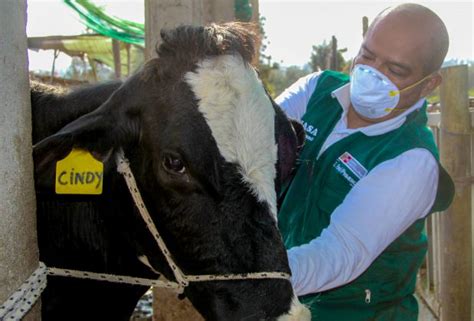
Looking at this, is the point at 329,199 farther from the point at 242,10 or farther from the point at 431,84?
the point at 242,10

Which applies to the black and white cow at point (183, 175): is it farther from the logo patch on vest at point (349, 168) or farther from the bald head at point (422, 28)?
the bald head at point (422, 28)

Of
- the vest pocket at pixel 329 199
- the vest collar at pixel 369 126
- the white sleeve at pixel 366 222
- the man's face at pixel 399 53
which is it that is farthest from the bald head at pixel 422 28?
the vest pocket at pixel 329 199

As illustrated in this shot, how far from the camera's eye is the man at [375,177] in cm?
→ 279

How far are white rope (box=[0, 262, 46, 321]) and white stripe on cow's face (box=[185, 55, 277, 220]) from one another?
2.80ft

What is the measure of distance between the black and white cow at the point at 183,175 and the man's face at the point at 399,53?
0.71 metres

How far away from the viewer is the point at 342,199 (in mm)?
3119

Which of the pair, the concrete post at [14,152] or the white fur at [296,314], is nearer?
the concrete post at [14,152]

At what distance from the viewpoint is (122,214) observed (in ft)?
9.16

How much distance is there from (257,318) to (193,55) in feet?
3.85

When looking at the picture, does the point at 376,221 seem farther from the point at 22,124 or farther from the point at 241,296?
the point at 22,124

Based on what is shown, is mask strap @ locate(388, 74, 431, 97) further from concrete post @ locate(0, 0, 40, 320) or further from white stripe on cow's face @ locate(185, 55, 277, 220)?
concrete post @ locate(0, 0, 40, 320)

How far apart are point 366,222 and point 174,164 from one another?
972 mm

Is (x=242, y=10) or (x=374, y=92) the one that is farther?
(x=242, y=10)

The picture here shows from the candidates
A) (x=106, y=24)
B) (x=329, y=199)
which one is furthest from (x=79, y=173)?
(x=106, y=24)
